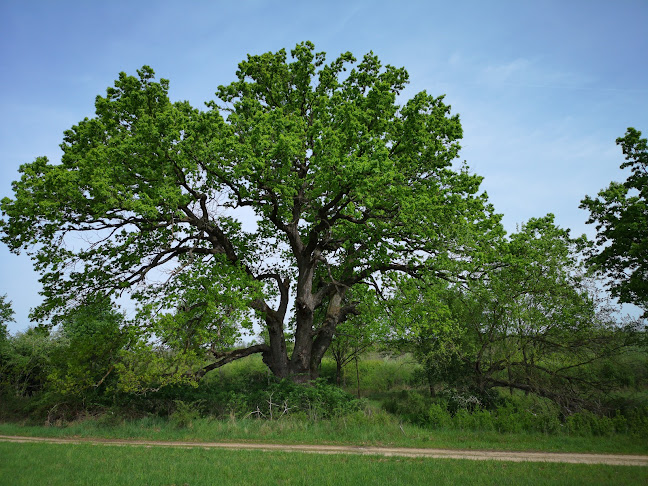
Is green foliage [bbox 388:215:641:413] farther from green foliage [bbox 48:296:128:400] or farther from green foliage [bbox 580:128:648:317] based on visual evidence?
green foliage [bbox 48:296:128:400]

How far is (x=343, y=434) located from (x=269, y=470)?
473cm

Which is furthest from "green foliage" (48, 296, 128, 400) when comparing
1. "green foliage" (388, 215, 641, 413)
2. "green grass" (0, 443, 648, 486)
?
"green foliage" (388, 215, 641, 413)

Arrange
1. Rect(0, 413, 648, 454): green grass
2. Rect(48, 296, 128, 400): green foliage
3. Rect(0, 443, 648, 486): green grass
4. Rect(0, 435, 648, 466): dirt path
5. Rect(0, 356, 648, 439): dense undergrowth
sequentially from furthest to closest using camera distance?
Rect(48, 296, 128, 400): green foliage
Rect(0, 356, 648, 439): dense undergrowth
Rect(0, 413, 648, 454): green grass
Rect(0, 435, 648, 466): dirt path
Rect(0, 443, 648, 486): green grass

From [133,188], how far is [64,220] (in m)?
2.76

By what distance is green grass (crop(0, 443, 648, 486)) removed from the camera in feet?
26.7

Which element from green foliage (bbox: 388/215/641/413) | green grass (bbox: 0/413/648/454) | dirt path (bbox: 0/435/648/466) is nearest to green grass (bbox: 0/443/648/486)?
dirt path (bbox: 0/435/648/466)

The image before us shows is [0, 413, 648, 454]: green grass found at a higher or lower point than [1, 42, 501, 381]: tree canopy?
lower

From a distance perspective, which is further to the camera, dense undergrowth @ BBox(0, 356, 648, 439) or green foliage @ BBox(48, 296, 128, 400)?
green foliage @ BBox(48, 296, 128, 400)

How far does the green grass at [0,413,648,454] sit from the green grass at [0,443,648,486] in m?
2.37

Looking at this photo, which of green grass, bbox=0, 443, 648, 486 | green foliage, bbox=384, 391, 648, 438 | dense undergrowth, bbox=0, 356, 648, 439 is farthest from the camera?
dense undergrowth, bbox=0, 356, 648, 439

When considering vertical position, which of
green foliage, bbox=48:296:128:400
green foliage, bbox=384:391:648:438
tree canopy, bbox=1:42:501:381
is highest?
tree canopy, bbox=1:42:501:381

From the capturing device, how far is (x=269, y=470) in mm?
8812

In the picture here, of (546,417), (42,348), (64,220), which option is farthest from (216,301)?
(42,348)

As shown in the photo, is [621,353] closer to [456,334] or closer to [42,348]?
[456,334]
